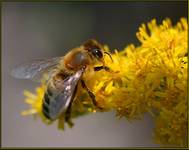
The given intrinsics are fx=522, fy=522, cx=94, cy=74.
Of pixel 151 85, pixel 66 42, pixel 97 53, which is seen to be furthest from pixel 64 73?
pixel 66 42

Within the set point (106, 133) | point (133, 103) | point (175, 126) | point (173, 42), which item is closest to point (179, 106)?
point (175, 126)

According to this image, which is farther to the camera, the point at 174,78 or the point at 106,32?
the point at 106,32

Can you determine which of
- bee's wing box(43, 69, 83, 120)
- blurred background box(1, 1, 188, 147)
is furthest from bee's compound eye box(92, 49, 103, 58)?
blurred background box(1, 1, 188, 147)

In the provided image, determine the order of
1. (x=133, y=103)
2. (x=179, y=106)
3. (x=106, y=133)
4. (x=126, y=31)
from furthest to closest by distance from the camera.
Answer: (x=126, y=31) → (x=106, y=133) → (x=133, y=103) → (x=179, y=106)

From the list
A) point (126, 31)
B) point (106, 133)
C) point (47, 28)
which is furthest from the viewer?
point (47, 28)

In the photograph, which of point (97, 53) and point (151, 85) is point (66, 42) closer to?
point (97, 53)

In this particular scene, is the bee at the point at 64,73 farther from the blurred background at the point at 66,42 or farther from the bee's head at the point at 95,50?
the blurred background at the point at 66,42

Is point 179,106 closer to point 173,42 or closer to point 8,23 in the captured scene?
point 173,42
